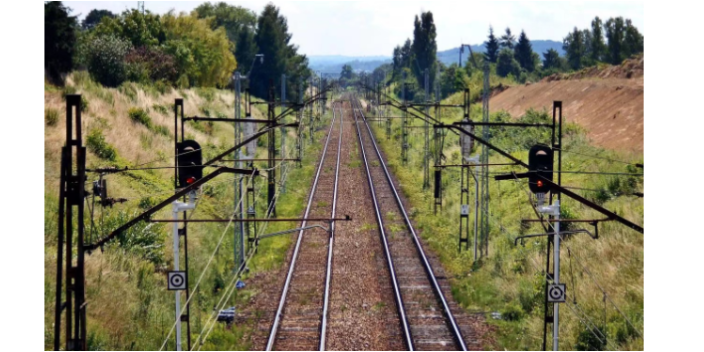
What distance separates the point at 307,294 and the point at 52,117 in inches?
584

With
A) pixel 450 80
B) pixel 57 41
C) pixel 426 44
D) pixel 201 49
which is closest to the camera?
pixel 57 41

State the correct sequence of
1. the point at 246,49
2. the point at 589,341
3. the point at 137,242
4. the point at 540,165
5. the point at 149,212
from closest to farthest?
the point at 149,212 → the point at 540,165 → the point at 589,341 → the point at 137,242 → the point at 246,49

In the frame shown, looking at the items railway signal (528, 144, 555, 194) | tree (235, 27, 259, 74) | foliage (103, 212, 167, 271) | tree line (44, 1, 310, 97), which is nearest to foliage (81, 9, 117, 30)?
tree line (44, 1, 310, 97)

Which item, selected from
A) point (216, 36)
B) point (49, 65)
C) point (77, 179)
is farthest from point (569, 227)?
point (216, 36)

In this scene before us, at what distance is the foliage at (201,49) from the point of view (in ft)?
189

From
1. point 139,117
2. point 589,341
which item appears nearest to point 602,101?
point 139,117

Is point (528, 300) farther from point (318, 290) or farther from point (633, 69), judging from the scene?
point (633, 69)

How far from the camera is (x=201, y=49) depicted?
59250 millimetres

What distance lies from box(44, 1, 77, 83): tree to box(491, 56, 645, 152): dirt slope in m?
27.6

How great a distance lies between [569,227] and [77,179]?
1526 centimetres

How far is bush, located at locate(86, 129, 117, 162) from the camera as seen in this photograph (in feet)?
81.4

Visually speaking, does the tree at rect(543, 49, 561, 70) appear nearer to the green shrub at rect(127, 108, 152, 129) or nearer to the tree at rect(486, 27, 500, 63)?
the tree at rect(486, 27, 500, 63)

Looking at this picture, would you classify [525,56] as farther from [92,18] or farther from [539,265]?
[539,265]

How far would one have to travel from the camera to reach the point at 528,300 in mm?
15312
